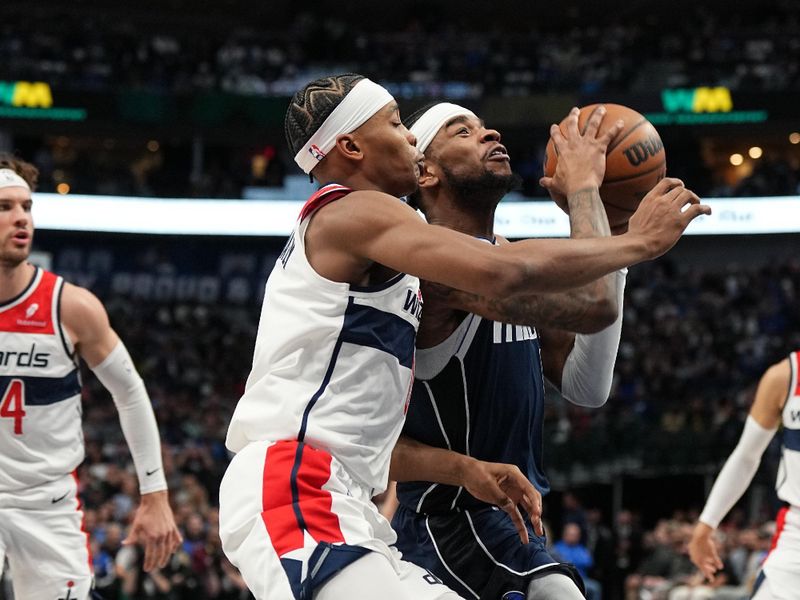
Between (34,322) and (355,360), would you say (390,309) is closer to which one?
(355,360)

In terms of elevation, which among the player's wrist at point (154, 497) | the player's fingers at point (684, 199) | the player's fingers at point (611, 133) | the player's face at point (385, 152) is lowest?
the player's wrist at point (154, 497)

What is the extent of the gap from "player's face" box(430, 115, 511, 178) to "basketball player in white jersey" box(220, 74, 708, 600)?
55 cm

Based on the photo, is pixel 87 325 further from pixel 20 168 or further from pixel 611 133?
pixel 611 133

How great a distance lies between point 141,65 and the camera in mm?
26234

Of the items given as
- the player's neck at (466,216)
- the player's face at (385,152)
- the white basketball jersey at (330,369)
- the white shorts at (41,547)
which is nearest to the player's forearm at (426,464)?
the white basketball jersey at (330,369)

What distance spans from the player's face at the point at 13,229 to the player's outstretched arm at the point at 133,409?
0.27m

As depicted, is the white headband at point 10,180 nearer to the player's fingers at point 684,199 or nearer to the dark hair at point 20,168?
the dark hair at point 20,168

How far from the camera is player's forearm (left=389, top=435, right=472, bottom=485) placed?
3.59m

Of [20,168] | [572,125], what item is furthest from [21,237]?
[572,125]

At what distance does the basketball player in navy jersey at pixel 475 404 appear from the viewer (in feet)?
11.9

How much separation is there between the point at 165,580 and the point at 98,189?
15.2 meters

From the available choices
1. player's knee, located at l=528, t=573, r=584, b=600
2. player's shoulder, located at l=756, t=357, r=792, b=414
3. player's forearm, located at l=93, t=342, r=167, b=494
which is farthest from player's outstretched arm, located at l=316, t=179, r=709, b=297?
player's shoulder, located at l=756, t=357, r=792, b=414

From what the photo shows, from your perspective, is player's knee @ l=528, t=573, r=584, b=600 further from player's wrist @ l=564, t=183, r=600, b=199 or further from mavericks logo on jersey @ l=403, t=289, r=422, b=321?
player's wrist @ l=564, t=183, r=600, b=199

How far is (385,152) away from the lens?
3385mm
